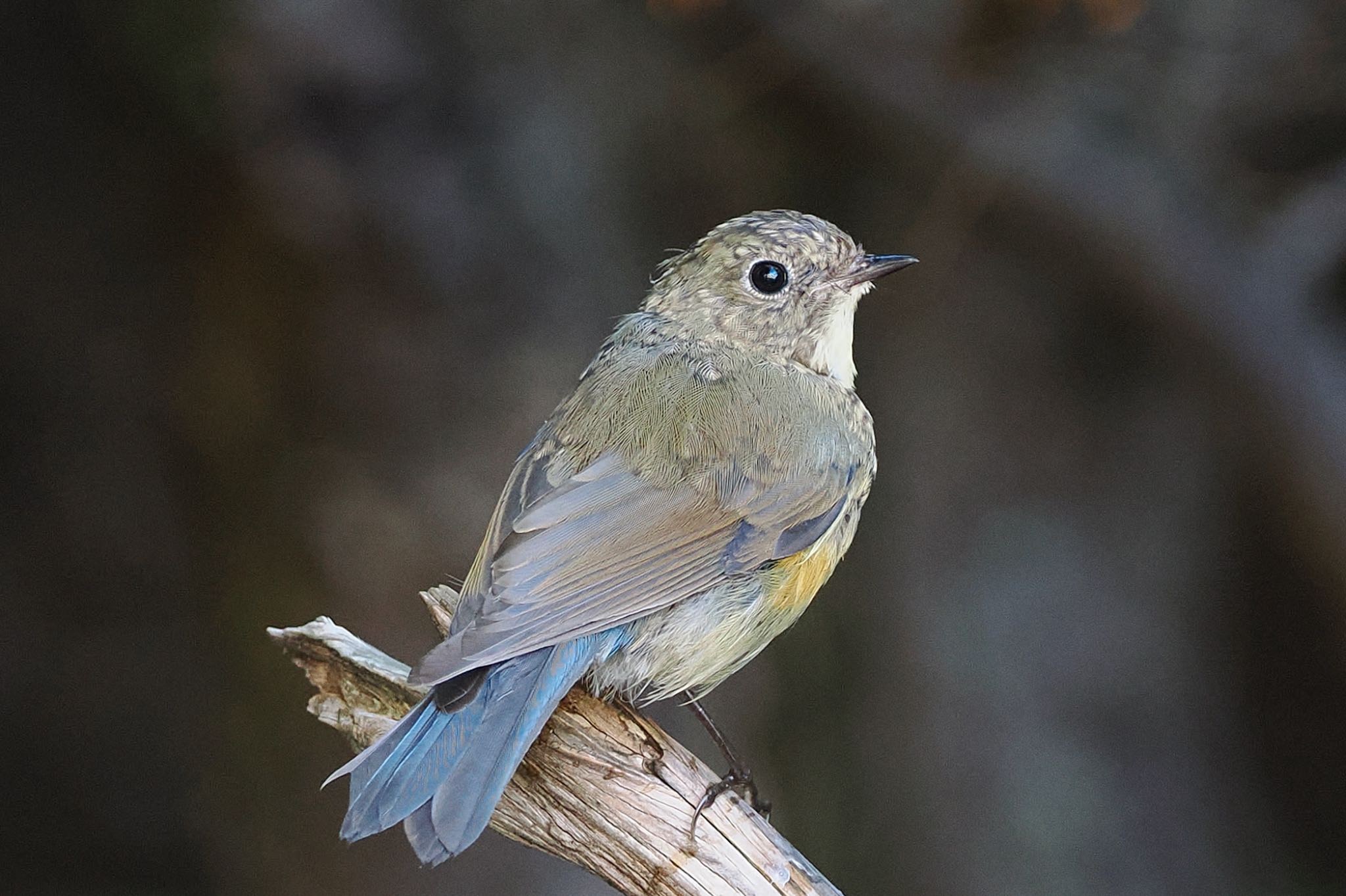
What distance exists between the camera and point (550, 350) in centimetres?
365

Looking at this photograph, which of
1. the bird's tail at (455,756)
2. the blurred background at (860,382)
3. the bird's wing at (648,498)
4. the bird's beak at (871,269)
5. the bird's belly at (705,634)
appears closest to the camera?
the bird's tail at (455,756)

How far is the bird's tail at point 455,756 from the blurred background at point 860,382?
1.38m

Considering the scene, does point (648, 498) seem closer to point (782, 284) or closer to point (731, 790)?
point (731, 790)

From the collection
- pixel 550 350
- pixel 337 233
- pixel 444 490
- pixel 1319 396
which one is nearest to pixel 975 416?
pixel 1319 396

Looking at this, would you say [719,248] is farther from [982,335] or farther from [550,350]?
[982,335]

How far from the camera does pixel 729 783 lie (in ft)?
7.88

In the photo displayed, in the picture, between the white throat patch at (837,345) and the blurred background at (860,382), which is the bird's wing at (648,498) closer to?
the white throat patch at (837,345)

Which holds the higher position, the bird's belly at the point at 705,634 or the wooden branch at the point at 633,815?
the bird's belly at the point at 705,634

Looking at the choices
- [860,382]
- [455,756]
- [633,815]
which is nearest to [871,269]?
[860,382]

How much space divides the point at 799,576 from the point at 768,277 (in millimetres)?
640

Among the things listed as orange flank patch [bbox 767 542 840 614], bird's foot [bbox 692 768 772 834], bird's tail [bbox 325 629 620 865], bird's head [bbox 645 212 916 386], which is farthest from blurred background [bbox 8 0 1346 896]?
bird's tail [bbox 325 629 620 865]

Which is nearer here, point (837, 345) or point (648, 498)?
point (648, 498)

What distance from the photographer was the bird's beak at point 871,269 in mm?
2840

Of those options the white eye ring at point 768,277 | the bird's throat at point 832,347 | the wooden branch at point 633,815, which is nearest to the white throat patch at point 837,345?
the bird's throat at point 832,347
